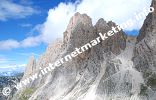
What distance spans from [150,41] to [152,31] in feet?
20.1

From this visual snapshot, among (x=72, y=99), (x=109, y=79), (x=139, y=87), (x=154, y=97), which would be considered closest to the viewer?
(x=154, y=97)

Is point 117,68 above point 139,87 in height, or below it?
above

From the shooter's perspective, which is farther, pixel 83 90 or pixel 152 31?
pixel 83 90

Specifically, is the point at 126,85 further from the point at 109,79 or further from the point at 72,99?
the point at 72,99

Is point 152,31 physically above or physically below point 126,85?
above

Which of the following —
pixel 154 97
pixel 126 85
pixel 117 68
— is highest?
pixel 117 68

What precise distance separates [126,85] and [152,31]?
1388 inches

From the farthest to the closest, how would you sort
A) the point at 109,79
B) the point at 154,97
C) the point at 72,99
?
the point at 72,99, the point at 109,79, the point at 154,97

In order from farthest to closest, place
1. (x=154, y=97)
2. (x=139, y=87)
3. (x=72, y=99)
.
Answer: (x=72, y=99) < (x=139, y=87) < (x=154, y=97)

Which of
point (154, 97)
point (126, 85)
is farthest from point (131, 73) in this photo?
point (154, 97)

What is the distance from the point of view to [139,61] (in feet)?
566

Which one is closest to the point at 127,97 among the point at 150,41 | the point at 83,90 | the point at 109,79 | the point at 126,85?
the point at 126,85

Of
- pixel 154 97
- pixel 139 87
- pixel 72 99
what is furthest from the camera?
pixel 72 99

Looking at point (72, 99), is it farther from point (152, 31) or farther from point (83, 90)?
point (152, 31)
